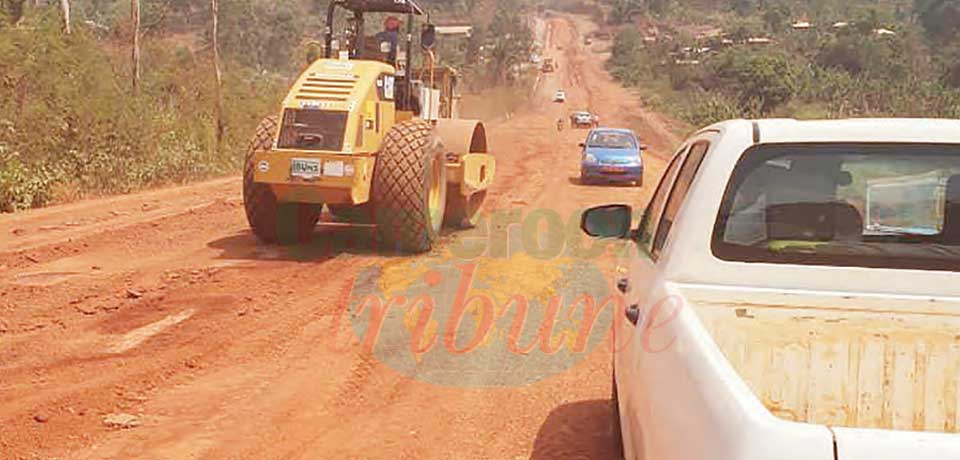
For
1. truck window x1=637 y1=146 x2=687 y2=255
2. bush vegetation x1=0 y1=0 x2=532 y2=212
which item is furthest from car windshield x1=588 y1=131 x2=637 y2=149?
truck window x1=637 y1=146 x2=687 y2=255

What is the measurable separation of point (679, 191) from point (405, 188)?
6420 millimetres

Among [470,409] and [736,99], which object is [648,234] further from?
[736,99]

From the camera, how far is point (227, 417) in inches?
228

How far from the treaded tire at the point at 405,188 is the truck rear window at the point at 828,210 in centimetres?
678

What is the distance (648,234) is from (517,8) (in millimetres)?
125297

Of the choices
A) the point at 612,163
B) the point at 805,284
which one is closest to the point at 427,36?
the point at 805,284

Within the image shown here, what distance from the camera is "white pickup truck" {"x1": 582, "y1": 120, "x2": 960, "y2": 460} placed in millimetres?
3238

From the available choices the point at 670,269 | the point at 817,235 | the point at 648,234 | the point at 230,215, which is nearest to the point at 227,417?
the point at 648,234

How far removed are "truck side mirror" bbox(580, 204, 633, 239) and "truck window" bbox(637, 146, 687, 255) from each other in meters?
0.11

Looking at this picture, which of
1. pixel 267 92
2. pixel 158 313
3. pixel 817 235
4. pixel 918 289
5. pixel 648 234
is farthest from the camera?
pixel 267 92

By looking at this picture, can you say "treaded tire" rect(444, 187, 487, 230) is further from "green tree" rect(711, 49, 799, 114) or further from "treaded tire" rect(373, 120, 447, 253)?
"green tree" rect(711, 49, 799, 114)

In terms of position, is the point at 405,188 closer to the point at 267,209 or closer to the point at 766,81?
the point at 267,209

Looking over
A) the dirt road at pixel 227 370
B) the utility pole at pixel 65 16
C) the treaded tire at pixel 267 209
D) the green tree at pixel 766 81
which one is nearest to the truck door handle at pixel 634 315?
the dirt road at pixel 227 370

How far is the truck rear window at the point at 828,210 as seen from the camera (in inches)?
150
